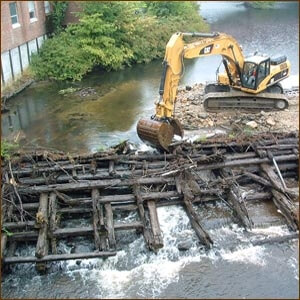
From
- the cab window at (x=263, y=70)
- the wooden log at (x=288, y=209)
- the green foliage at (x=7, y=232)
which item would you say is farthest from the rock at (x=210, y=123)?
the green foliage at (x=7, y=232)

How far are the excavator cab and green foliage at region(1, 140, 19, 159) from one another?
8862 millimetres

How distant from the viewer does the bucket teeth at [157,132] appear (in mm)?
12648

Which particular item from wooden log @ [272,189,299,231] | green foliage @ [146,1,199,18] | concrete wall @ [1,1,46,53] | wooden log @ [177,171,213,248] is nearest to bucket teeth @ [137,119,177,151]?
wooden log @ [177,171,213,248]

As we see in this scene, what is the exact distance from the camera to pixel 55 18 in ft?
86.7

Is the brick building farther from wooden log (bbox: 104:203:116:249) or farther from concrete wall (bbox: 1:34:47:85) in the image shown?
wooden log (bbox: 104:203:116:249)

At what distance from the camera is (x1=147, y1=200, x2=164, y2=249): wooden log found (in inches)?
390

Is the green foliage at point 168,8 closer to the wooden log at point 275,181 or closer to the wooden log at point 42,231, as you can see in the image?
the wooden log at point 275,181

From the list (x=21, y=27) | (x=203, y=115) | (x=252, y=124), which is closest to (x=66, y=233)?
(x=252, y=124)

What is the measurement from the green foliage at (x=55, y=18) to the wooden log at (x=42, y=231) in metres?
17.7

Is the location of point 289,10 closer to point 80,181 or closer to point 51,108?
point 51,108

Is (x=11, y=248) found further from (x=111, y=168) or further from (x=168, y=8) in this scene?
(x=168, y=8)

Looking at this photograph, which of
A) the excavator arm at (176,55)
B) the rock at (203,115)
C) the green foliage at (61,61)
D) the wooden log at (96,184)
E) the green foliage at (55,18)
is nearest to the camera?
the wooden log at (96,184)

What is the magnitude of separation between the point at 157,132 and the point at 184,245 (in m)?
3.71

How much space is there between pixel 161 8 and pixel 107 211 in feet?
77.9
